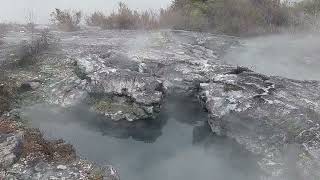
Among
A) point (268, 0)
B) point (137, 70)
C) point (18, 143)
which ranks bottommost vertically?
point (18, 143)

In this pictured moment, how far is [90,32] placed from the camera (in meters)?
24.4

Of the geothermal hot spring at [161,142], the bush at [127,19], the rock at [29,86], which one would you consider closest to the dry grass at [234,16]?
the bush at [127,19]

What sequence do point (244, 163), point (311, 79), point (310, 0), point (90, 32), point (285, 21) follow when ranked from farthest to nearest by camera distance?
point (310, 0), point (285, 21), point (90, 32), point (311, 79), point (244, 163)

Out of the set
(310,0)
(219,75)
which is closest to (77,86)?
(219,75)

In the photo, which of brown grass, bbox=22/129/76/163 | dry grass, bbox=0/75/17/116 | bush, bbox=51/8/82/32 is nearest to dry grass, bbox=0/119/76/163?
brown grass, bbox=22/129/76/163

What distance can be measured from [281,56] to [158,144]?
8745mm

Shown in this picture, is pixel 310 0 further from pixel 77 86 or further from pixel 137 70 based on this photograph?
pixel 77 86

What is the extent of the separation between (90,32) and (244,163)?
43.1 feet

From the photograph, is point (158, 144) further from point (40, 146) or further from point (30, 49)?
point (30, 49)

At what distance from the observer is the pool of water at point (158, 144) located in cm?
1376

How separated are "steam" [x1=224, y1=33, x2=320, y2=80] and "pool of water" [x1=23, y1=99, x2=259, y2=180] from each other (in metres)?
4.36

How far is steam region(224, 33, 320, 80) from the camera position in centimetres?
1925

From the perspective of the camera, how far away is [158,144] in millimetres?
15555

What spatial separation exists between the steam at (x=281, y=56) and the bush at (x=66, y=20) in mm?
9306
